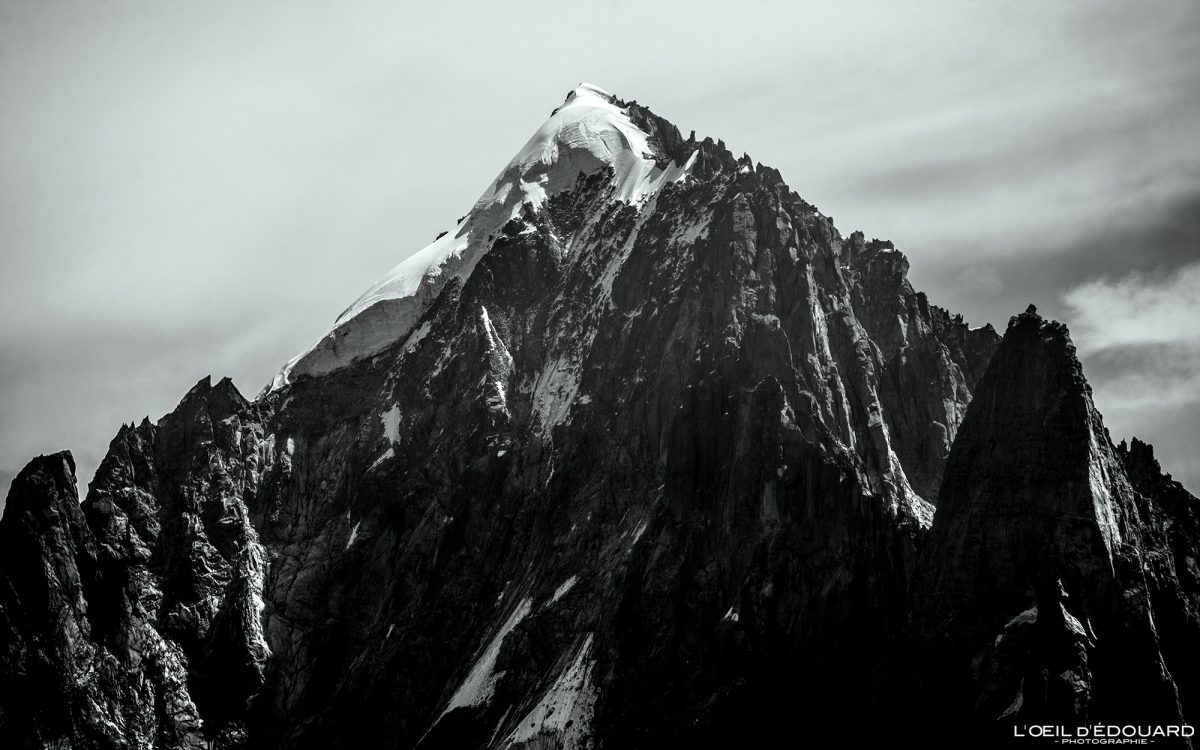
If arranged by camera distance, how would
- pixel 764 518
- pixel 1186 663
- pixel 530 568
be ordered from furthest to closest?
1. pixel 530 568
2. pixel 764 518
3. pixel 1186 663

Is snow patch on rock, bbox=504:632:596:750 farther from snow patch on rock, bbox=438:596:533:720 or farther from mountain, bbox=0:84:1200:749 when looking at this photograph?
snow patch on rock, bbox=438:596:533:720

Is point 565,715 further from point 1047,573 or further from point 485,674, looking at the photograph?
point 1047,573

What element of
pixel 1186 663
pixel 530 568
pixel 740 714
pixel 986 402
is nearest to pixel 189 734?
pixel 530 568

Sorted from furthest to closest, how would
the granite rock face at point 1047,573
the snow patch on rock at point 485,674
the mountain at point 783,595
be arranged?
1. the snow patch on rock at point 485,674
2. the mountain at point 783,595
3. the granite rock face at point 1047,573

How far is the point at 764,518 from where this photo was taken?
176 metres

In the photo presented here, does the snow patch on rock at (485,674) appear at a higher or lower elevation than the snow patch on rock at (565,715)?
higher

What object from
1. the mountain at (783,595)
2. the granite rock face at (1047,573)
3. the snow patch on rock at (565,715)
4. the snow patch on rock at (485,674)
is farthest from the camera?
the snow patch on rock at (485,674)

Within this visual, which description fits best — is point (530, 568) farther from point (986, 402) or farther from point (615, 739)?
point (986, 402)

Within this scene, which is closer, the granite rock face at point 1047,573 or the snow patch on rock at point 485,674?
the granite rock face at point 1047,573

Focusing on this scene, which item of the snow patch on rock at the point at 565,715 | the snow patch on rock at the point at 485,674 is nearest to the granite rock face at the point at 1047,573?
the snow patch on rock at the point at 565,715

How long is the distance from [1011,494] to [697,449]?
133 ft

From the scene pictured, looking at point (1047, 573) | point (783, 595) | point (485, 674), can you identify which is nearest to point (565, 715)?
point (485, 674)

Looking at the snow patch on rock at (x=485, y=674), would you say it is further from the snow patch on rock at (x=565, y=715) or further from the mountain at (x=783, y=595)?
the snow patch on rock at (x=565, y=715)

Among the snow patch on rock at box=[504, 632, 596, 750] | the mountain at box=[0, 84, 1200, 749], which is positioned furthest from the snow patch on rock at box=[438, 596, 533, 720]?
the snow patch on rock at box=[504, 632, 596, 750]
